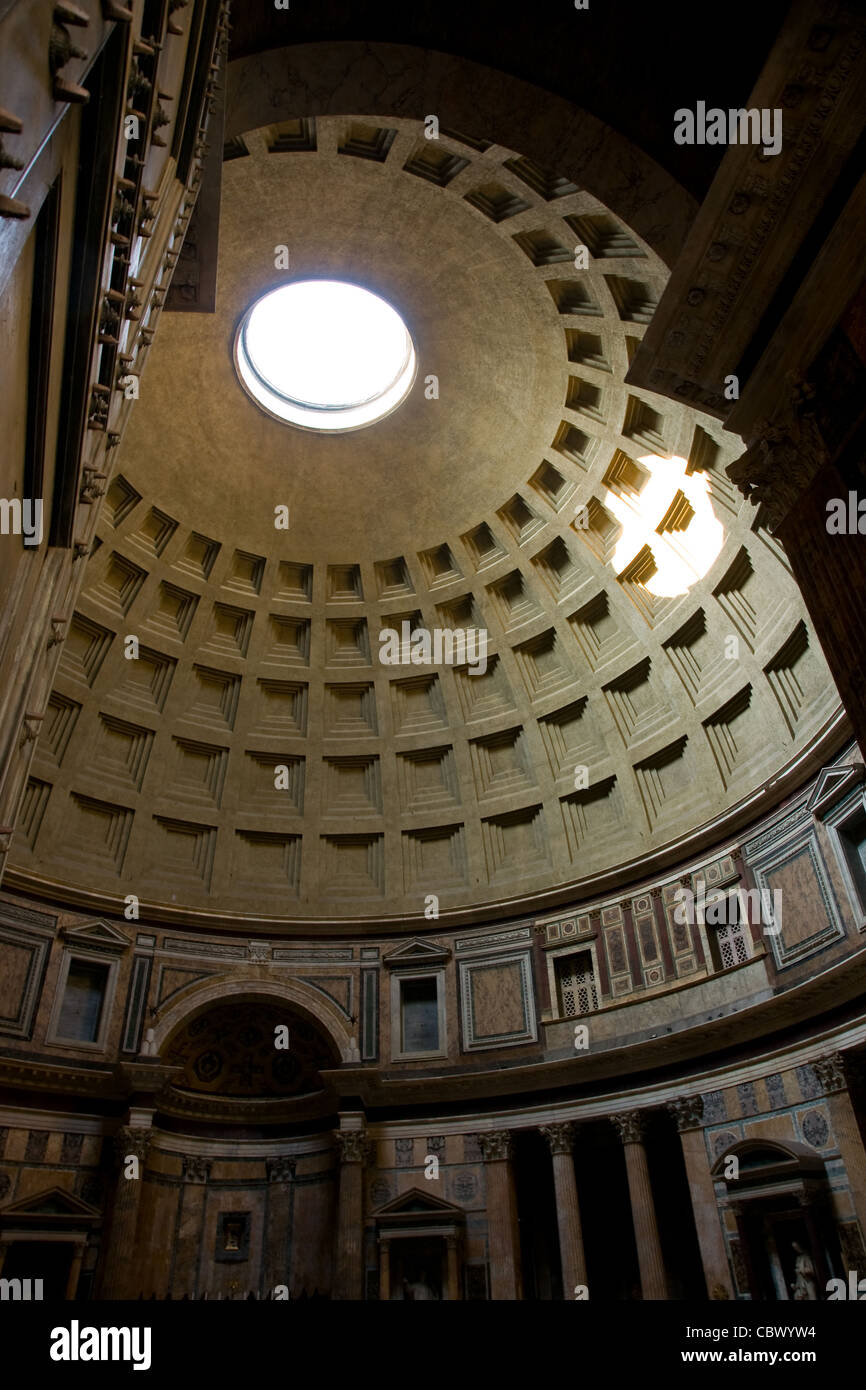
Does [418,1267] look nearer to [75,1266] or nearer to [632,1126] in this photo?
[632,1126]

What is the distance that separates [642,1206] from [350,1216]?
19.4 ft

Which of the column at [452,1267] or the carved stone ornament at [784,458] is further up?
the carved stone ornament at [784,458]

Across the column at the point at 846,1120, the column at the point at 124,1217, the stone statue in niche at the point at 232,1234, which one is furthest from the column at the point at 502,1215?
the column at the point at 124,1217

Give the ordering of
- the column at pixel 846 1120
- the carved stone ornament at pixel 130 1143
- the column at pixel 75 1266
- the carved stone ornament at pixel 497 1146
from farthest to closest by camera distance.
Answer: the carved stone ornament at pixel 497 1146 → the carved stone ornament at pixel 130 1143 → the column at pixel 75 1266 → the column at pixel 846 1120

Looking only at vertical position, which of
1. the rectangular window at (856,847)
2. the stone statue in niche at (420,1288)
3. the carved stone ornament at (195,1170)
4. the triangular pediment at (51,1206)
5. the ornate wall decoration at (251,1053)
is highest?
the rectangular window at (856,847)

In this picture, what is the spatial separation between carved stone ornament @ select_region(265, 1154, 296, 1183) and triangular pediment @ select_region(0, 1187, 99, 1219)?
404 centimetres

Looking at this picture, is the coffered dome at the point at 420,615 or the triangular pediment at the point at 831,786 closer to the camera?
the triangular pediment at the point at 831,786

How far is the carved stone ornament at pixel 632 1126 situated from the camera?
1709 centimetres

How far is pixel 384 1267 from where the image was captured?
17.1 meters

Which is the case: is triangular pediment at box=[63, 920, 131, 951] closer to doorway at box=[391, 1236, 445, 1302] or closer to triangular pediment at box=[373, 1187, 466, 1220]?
triangular pediment at box=[373, 1187, 466, 1220]

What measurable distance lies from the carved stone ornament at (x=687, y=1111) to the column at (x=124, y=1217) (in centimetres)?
1063

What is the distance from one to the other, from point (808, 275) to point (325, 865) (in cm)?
1807

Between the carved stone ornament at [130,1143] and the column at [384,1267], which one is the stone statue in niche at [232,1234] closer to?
the carved stone ornament at [130,1143]

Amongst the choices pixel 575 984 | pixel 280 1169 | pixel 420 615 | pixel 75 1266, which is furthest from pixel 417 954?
pixel 75 1266
